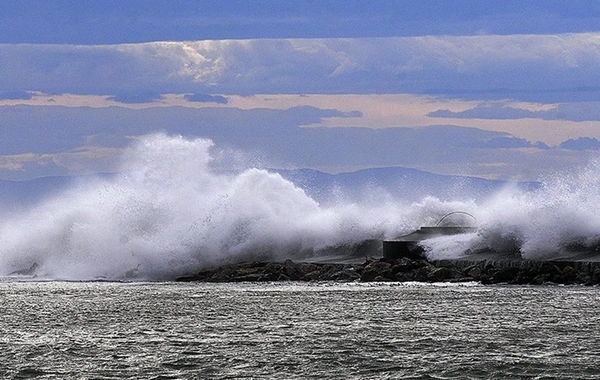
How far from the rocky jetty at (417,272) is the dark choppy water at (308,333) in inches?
64.2

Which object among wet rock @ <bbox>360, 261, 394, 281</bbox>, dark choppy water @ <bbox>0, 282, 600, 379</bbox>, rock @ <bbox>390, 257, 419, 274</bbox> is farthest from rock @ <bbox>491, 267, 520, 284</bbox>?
wet rock @ <bbox>360, 261, 394, 281</bbox>

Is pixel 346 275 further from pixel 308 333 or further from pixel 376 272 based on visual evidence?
pixel 308 333

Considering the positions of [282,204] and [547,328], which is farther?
[282,204]

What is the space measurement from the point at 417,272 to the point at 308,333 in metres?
14.4

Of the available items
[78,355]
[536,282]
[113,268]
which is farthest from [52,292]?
[78,355]

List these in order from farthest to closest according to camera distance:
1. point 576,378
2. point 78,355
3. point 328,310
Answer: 1. point 328,310
2. point 78,355
3. point 576,378

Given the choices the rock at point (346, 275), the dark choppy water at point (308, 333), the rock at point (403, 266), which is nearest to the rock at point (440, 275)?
the rock at point (403, 266)

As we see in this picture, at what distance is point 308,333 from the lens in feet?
68.9

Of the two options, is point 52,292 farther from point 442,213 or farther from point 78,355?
point 442,213

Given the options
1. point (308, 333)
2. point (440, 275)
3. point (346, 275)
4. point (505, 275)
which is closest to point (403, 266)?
point (440, 275)

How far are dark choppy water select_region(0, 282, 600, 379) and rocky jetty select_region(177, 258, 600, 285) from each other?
5.35 feet

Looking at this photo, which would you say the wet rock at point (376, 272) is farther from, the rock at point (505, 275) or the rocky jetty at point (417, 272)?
the rock at point (505, 275)

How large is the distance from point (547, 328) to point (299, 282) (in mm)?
14743

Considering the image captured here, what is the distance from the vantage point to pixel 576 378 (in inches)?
613
